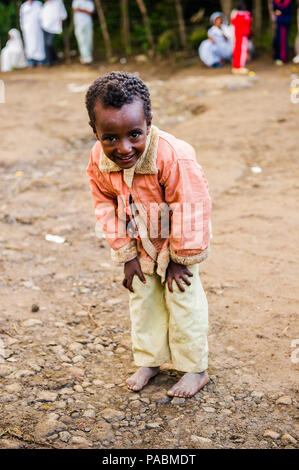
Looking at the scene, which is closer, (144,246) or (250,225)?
(144,246)

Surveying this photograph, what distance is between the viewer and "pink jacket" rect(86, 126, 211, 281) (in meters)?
2.10

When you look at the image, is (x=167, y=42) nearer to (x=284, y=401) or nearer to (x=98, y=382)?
(x=98, y=382)

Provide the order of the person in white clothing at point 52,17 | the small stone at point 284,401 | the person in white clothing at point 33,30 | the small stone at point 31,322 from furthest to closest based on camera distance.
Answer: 1. the person in white clothing at point 33,30
2. the person in white clothing at point 52,17
3. the small stone at point 31,322
4. the small stone at point 284,401

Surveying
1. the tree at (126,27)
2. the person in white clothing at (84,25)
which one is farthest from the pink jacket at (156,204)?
the tree at (126,27)

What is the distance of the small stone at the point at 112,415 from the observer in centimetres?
228

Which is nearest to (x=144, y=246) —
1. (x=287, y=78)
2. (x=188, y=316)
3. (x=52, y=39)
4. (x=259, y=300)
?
(x=188, y=316)

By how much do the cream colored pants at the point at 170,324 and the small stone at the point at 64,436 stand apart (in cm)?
47

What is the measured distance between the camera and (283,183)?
4.83 metres

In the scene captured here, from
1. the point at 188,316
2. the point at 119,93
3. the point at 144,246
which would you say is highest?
the point at 119,93

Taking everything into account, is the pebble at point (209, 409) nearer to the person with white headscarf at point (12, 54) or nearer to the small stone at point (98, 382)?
the small stone at point (98, 382)

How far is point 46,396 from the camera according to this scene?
2.43 m

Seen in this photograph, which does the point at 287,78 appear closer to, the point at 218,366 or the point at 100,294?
the point at 100,294

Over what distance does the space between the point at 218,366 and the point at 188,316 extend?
0.43 m
